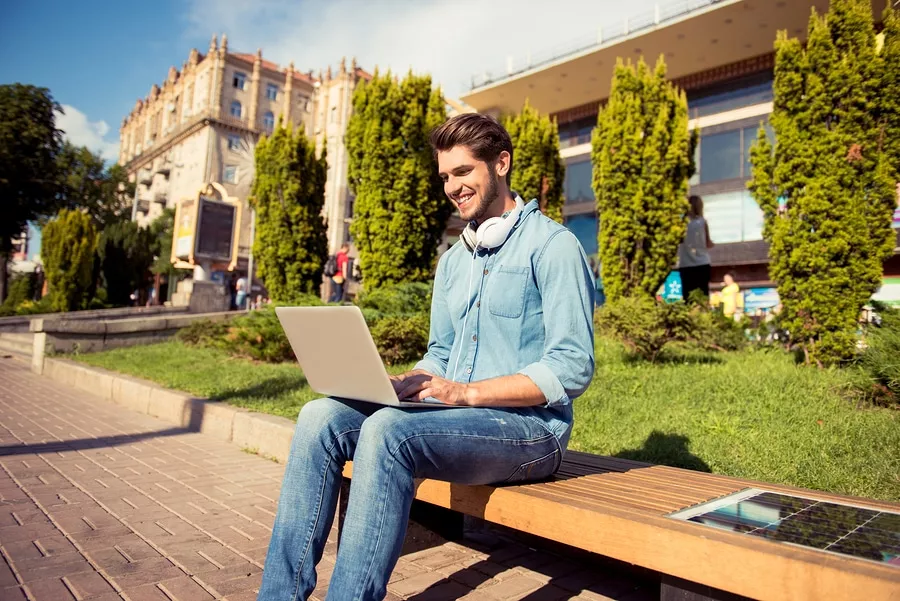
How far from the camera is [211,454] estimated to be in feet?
17.5

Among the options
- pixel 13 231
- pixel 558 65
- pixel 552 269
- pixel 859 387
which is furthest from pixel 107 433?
pixel 13 231

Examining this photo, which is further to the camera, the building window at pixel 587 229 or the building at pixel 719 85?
the building window at pixel 587 229

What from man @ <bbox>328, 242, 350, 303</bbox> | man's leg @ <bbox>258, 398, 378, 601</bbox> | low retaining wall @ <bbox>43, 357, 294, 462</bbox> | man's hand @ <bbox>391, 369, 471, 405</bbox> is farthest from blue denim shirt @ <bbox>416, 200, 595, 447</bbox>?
man @ <bbox>328, 242, 350, 303</bbox>

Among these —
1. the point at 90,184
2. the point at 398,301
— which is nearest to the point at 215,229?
the point at 398,301

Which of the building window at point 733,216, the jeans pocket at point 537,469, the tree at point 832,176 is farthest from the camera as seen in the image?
the building window at point 733,216

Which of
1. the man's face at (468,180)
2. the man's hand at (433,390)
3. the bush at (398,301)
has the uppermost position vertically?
the man's face at (468,180)

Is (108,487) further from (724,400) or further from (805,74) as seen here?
(805,74)

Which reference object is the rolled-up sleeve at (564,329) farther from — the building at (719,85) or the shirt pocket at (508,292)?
the building at (719,85)

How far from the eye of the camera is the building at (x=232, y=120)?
5350 centimetres

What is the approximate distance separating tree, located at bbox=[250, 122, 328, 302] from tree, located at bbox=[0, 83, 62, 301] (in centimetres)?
2626

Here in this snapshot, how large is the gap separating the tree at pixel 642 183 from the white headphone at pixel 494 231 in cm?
788

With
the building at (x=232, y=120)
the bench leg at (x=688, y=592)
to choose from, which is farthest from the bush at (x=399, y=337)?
the building at (x=232, y=120)

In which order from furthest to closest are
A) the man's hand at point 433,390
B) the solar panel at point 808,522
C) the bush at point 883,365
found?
1. the bush at point 883,365
2. the man's hand at point 433,390
3. the solar panel at point 808,522

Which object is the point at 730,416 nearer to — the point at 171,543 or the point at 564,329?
the point at 564,329
